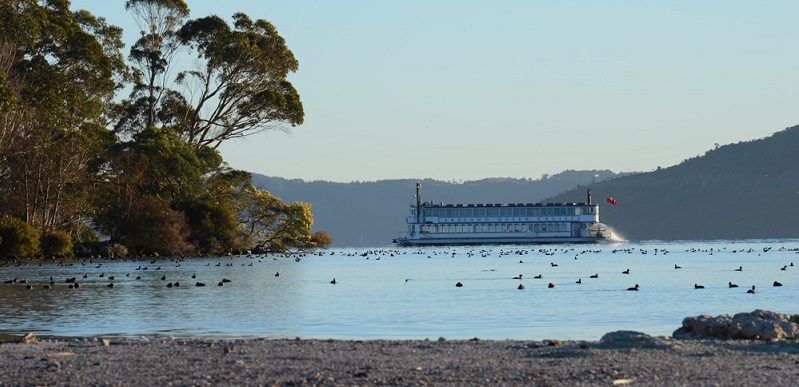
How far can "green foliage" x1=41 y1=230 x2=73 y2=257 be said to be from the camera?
71.6 meters

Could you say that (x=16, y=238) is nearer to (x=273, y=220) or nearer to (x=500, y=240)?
(x=273, y=220)

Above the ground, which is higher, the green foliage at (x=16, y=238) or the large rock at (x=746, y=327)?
the green foliage at (x=16, y=238)

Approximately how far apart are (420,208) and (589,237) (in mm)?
20490

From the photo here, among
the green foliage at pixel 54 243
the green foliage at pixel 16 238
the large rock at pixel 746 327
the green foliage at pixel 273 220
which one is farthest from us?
the green foliage at pixel 273 220

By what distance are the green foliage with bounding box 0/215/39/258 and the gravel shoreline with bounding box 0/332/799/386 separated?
161 ft

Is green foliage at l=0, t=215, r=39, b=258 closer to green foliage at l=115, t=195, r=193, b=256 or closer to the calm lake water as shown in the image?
green foliage at l=115, t=195, r=193, b=256

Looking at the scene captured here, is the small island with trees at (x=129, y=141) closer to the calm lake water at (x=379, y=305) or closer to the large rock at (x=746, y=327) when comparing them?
the calm lake water at (x=379, y=305)

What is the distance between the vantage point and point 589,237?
14550cm

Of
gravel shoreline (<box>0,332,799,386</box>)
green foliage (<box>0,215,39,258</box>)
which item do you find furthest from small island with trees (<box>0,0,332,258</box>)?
→ gravel shoreline (<box>0,332,799,386</box>)

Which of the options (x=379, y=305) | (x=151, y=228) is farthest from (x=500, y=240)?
(x=379, y=305)

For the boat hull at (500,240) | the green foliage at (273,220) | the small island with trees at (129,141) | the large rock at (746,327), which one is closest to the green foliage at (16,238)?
the small island with trees at (129,141)

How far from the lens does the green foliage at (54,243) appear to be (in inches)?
2817

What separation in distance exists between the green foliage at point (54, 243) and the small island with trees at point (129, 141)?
0.27 ft

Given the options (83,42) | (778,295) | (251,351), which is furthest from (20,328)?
(83,42)
